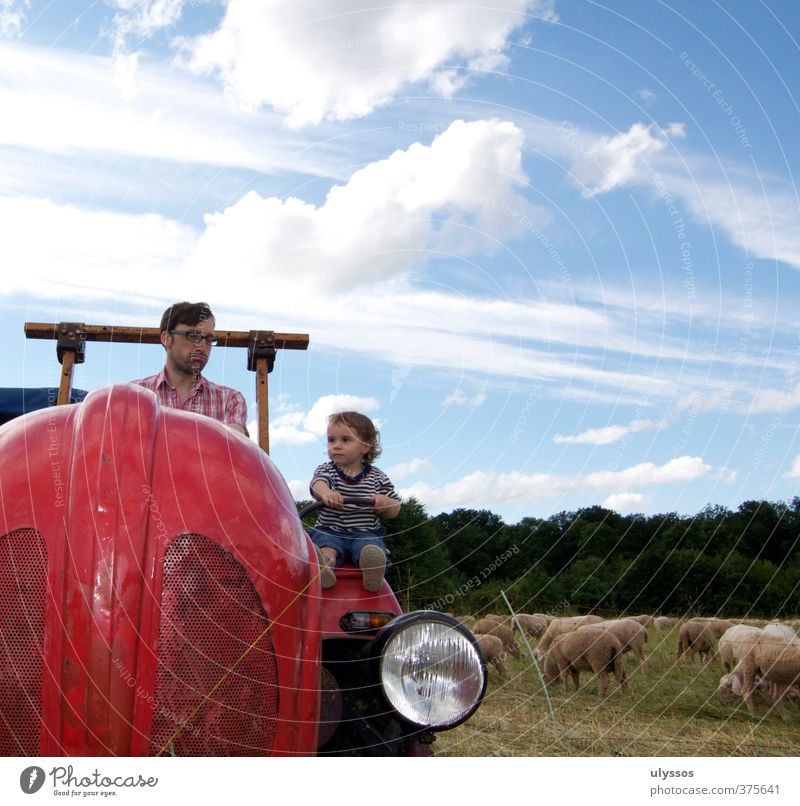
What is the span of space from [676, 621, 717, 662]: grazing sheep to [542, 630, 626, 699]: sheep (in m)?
1.96

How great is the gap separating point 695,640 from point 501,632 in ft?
7.58

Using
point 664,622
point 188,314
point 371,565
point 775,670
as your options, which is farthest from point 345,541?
point 664,622

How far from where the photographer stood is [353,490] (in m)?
4.18

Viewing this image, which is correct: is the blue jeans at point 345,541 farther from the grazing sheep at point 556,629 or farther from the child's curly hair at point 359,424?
the grazing sheep at point 556,629

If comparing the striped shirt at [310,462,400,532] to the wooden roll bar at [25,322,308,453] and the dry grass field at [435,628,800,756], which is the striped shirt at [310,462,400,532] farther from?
the dry grass field at [435,628,800,756]

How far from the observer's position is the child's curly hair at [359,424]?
4.12m

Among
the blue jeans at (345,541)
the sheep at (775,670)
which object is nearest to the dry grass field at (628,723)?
the sheep at (775,670)

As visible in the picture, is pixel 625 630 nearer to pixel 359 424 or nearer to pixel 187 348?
pixel 359 424

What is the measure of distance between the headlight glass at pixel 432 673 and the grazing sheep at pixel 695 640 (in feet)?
28.1

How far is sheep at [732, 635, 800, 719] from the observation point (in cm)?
747

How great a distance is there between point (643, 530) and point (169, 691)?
3162mm
